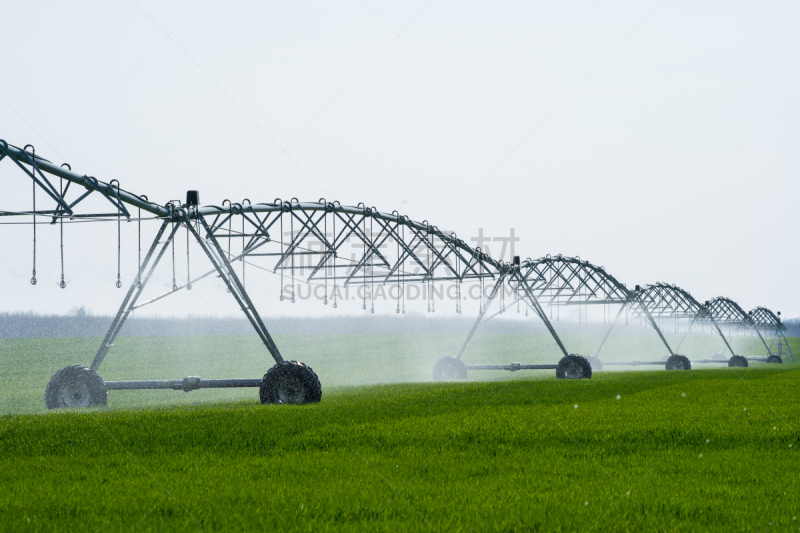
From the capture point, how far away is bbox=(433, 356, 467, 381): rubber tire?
Result: 97.6ft

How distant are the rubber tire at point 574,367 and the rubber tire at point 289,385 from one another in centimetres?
1503

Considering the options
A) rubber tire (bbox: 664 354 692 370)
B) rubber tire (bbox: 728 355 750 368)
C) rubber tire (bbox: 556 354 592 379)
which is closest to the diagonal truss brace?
rubber tire (bbox: 556 354 592 379)

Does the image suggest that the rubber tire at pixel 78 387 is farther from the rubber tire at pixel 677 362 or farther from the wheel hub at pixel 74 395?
the rubber tire at pixel 677 362

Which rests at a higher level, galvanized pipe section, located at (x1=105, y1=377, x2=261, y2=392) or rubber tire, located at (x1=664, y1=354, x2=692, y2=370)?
galvanized pipe section, located at (x1=105, y1=377, x2=261, y2=392)

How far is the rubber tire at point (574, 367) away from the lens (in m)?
26.9

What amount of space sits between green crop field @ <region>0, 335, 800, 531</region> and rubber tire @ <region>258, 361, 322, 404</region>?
0.60 m

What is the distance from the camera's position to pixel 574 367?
2723 cm

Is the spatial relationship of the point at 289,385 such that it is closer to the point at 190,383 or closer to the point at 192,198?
the point at 190,383

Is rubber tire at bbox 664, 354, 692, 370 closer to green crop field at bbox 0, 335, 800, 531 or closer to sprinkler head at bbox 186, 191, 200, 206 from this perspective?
green crop field at bbox 0, 335, 800, 531

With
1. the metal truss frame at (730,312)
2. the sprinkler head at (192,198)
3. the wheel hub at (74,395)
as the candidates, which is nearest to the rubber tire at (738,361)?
the metal truss frame at (730,312)

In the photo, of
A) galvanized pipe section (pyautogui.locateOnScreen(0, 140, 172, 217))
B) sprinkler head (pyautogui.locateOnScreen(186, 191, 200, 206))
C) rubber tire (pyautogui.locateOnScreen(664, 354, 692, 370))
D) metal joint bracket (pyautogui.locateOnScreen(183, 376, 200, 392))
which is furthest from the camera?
rubber tire (pyautogui.locateOnScreen(664, 354, 692, 370))

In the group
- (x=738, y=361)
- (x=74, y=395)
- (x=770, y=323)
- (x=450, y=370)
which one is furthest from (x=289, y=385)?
(x=770, y=323)

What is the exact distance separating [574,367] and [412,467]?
21.4 metres

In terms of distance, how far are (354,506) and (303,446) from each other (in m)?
2.98
